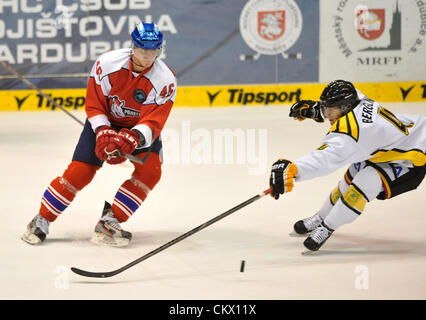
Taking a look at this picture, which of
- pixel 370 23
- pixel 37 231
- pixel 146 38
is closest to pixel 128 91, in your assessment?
pixel 146 38

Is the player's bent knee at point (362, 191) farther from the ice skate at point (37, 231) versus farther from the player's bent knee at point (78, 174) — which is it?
the ice skate at point (37, 231)

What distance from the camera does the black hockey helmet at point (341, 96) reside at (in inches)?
129

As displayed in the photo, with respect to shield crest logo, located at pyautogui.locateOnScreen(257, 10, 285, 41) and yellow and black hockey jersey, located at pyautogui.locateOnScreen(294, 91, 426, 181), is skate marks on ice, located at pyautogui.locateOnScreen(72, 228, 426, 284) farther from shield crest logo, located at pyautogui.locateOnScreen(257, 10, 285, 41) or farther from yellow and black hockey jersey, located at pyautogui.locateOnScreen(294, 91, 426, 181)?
shield crest logo, located at pyautogui.locateOnScreen(257, 10, 285, 41)

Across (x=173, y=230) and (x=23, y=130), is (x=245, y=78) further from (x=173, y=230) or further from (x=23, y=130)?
(x=173, y=230)

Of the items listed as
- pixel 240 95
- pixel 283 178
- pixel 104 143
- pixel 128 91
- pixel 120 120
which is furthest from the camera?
pixel 240 95

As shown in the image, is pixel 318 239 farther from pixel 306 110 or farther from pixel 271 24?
pixel 271 24

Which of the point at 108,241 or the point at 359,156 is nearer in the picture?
the point at 359,156

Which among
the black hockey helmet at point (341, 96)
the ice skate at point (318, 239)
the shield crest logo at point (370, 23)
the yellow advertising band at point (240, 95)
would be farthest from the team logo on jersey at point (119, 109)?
the shield crest logo at point (370, 23)

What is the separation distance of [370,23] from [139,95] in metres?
5.78

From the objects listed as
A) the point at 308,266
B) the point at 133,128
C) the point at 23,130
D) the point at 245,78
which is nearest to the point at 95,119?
the point at 133,128

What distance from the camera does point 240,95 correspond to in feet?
29.7

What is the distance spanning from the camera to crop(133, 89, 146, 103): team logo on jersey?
11.3ft

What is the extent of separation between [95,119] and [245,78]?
18.9 feet

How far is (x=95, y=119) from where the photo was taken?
3.42 metres
